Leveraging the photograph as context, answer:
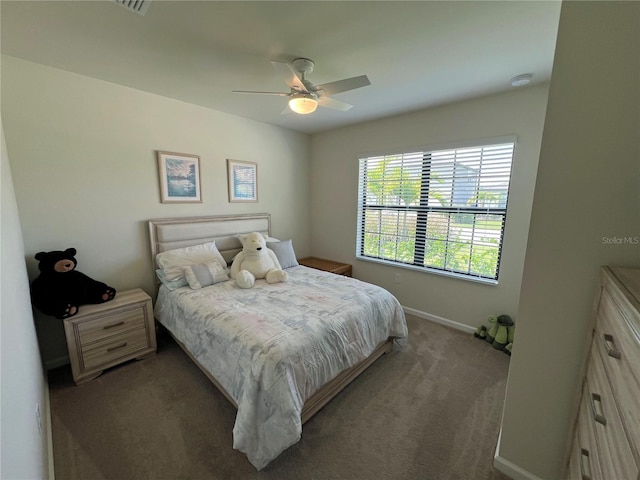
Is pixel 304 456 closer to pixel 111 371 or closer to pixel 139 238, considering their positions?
Result: pixel 111 371

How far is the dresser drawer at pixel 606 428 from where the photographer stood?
2.26ft

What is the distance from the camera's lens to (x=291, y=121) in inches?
137

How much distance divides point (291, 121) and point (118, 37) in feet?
6.74

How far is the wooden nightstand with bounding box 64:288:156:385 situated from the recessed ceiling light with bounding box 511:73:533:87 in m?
3.80

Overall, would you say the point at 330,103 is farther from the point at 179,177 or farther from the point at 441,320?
the point at 441,320

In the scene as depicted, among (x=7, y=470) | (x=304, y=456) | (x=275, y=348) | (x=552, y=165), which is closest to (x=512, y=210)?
(x=552, y=165)

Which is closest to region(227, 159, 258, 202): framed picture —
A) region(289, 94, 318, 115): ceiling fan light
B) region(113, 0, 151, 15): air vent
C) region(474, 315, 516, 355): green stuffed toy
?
region(289, 94, 318, 115): ceiling fan light

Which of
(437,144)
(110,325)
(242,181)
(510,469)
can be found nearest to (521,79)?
(437,144)

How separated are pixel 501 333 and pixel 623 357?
2.14 m

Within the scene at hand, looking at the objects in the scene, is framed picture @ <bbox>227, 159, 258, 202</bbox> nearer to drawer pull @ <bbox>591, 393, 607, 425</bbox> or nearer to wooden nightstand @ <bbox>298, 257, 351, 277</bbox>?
wooden nightstand @ <bbox>298, 257, 351, 277</bbox>

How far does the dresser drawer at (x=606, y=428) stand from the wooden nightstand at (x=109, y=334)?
2.94 meters

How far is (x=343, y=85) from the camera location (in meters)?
1.84

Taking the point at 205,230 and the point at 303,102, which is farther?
the point at 205,230

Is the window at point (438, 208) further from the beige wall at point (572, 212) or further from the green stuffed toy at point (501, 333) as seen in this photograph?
the beige wall at point (572, 212)
